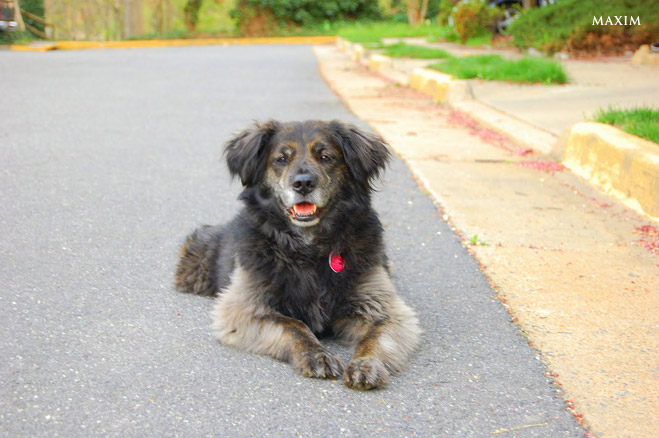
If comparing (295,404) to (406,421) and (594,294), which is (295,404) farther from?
(594,294)

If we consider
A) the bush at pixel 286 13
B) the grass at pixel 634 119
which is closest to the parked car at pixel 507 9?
the bush at pixel 286 13

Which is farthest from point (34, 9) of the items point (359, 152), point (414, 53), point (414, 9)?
point (359, 152)

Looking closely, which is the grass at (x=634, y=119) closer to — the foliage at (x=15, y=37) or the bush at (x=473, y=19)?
the bush at (x=473, y=19)

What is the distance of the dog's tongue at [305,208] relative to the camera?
4.20 metres

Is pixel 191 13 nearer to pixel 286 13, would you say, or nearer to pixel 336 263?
pixel 286 13

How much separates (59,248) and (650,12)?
47.2 feet

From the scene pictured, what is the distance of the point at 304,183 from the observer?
414cm

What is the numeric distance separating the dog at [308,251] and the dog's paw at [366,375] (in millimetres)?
188

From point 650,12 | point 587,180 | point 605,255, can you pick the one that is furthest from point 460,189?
point 650,12

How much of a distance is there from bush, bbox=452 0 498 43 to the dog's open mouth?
802 inches

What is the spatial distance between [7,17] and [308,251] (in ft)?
94.5

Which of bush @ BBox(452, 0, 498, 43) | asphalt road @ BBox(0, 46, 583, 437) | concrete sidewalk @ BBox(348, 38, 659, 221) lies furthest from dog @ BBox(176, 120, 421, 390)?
bush @ BBox(452, 0, 498, 43)

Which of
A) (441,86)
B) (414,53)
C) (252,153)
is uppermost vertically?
(252,153)

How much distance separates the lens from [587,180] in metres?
7.38
